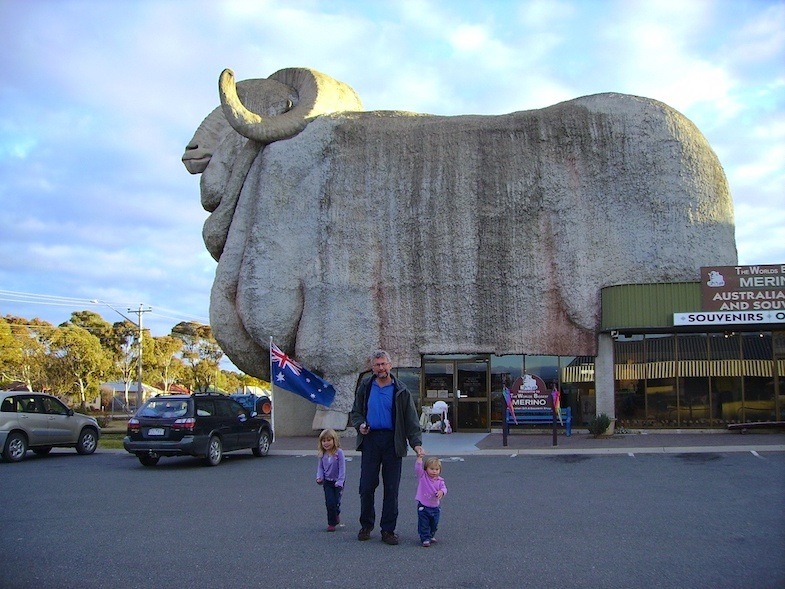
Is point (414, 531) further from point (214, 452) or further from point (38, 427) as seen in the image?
point (38, 427)

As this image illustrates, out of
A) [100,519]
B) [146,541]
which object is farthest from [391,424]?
[100,519]

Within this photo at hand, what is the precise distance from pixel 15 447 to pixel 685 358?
17403mm

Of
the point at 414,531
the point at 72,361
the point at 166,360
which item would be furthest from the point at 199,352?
the point at 414,531

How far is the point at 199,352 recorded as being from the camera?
267ft

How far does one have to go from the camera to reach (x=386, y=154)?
78.7ft

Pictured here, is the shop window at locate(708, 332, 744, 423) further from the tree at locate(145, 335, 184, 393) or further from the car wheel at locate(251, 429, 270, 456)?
the tree at locate(145, 335, 184, 393)

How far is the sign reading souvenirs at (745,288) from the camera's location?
66.9 ft

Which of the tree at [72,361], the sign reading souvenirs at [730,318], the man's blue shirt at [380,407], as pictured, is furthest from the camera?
the tree at [72,361]

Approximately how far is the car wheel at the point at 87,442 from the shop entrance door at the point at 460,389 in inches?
382

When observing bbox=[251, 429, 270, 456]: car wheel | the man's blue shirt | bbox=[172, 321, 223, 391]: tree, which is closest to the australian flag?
bbox=[251, 429, 270, 456]: car wheel

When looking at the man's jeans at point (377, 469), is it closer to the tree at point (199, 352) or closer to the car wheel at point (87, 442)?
the car wheel at point (87, 442)

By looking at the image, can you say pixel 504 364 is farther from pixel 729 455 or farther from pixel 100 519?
pixel 100 519

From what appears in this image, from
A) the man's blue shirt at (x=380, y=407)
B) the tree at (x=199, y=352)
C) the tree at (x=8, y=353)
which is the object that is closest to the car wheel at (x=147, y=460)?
the man's blue shirt at (x=380, y=407)

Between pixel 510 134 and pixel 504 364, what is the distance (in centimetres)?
700
